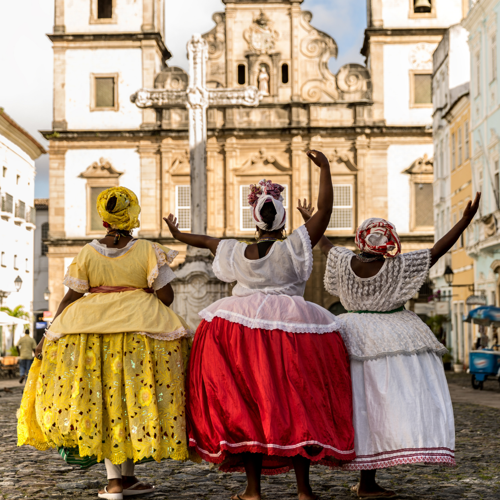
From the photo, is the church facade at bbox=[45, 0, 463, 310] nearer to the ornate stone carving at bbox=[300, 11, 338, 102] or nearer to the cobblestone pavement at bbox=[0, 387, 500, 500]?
the ornate stone carving at bbox=[300, 11, 338, 102]

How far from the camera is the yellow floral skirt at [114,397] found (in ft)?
17.5

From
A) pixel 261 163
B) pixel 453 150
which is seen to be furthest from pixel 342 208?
pixel 453 150

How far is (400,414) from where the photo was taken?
536 cm

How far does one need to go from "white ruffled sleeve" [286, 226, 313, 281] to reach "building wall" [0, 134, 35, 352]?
3786cm

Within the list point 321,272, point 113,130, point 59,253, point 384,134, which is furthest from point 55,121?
point 321,272

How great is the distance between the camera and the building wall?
4253cm

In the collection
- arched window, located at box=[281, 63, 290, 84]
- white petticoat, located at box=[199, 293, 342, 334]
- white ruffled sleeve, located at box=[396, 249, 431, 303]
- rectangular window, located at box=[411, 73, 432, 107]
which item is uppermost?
arched window, located at box=[281, 63, 290, 84]

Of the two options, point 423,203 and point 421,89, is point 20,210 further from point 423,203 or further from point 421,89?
point 421,89

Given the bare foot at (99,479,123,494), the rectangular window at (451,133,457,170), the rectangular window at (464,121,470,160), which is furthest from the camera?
the rectangular window at (451,133,457,170)

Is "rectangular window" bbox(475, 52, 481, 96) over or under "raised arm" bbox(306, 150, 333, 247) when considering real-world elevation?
over

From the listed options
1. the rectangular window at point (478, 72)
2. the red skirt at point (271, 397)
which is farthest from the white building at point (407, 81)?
the red skirt at point (271, 397)

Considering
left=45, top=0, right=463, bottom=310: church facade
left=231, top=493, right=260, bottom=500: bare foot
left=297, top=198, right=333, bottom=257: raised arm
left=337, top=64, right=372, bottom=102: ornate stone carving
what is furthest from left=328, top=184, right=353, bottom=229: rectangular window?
left=231, top=493, right=260, bottom=500: bare foot

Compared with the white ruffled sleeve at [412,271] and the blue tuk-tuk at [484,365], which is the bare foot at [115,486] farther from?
the blue tuk-tuk at [484,365]

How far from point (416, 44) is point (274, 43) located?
19.7 ft
